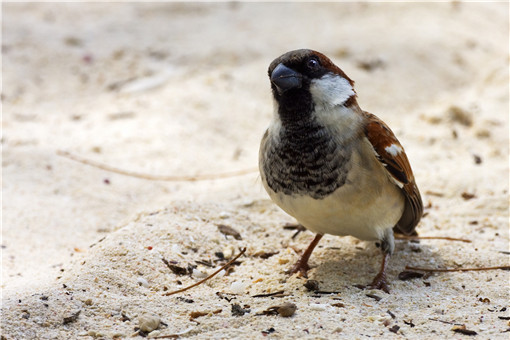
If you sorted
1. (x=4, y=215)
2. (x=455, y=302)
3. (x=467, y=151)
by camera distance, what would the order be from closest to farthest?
1. (x=455, y=302)
2. (x=4, y=215)
3. (x=467, y=151)

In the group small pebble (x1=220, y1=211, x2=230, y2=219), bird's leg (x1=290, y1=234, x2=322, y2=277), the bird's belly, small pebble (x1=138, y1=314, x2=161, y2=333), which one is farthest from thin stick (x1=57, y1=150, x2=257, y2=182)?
small pebble (x1=138, y1=314, x2=161, y2=333)

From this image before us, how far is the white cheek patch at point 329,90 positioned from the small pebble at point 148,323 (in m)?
1.42

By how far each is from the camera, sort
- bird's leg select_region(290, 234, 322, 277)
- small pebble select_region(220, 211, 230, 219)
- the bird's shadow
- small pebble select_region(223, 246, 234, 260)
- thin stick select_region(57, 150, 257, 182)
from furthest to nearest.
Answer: thin stick select_region(57, 150, 257, 182) < small pebble select_region(220, 211, 230, 219) < small pebble select_region(223, 246, 234, 260) < bird's leg select_region(290, 234, 322, 277) < the bird's shadow

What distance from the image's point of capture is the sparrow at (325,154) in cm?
331

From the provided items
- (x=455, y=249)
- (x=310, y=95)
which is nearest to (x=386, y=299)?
(x=455, y=249)

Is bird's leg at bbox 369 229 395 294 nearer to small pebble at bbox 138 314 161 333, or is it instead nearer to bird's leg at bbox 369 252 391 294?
bird's leg at bbox 369 252 391 294

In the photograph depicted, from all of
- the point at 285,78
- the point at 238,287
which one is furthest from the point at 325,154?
the point at 238,287

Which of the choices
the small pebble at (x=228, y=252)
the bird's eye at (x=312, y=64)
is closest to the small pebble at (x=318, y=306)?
the small pebble at (x=228, y=252)

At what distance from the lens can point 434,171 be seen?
5336 millimetres

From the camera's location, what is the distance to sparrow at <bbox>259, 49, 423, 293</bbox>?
3.31 meters

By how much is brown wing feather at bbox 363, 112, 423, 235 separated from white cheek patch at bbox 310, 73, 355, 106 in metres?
0.22

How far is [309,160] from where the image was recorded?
10.9ft

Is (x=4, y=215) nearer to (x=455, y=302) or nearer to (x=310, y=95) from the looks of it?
(x=310, y=95)

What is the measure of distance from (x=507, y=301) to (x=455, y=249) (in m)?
0.73
